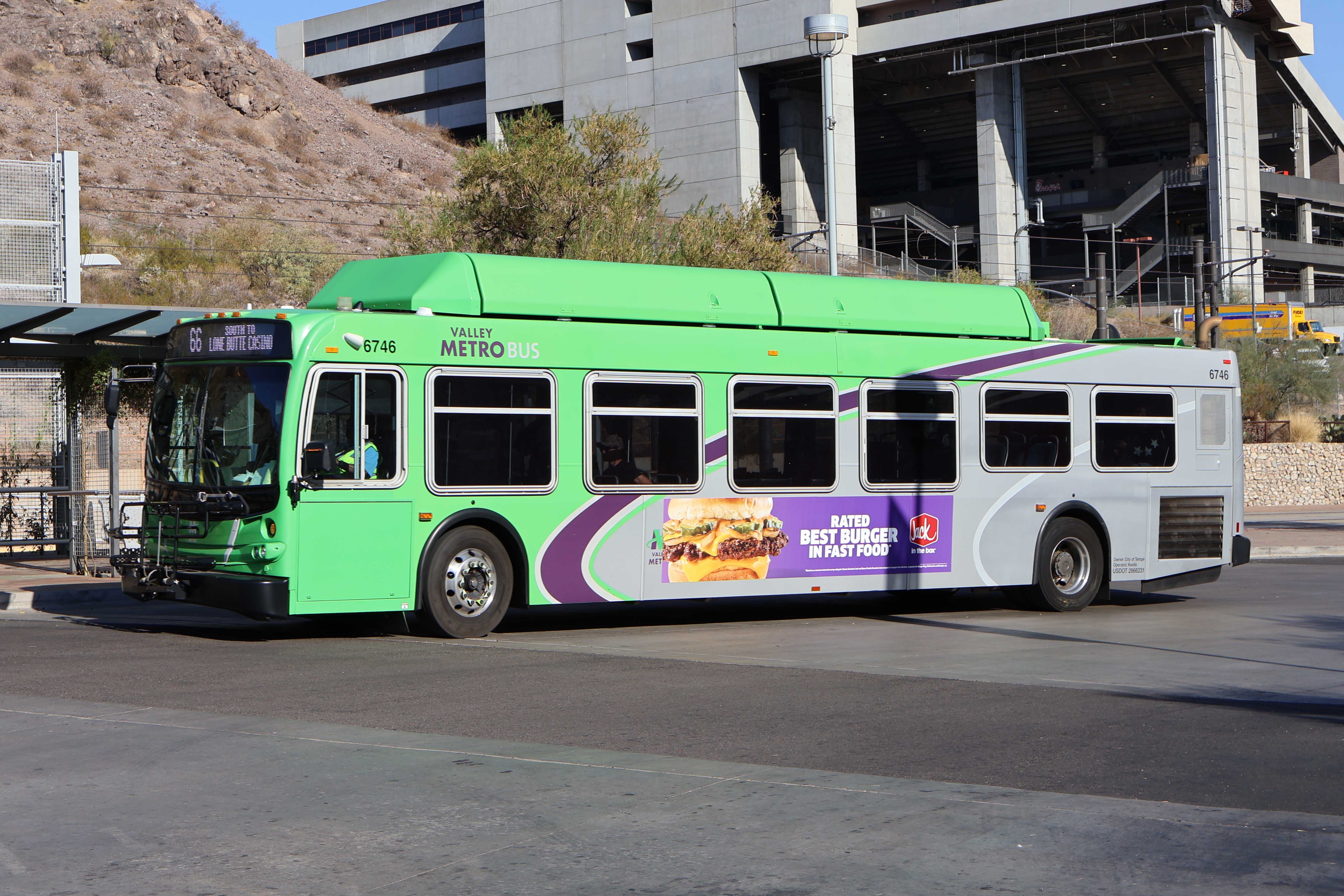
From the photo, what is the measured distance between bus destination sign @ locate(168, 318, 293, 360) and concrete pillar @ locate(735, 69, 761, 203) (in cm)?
6081

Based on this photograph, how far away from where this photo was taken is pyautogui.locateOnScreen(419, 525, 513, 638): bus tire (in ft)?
43.3

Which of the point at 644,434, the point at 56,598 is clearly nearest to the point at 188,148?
the point at 56,598

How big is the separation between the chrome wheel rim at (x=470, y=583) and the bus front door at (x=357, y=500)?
17.5 inches

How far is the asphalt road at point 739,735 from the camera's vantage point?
19.4ft

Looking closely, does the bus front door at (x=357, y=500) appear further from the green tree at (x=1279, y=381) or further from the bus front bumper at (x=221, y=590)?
the green tree at (x=1279, y=381)

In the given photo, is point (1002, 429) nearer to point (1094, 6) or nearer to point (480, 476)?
point (480, 476)

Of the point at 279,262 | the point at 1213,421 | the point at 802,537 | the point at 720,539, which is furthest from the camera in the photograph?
the point at 279,262

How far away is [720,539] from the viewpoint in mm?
14773

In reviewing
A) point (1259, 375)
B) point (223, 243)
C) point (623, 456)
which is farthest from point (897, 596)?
point (223, 243)

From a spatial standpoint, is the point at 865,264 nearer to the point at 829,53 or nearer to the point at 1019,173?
the point at 1019,173

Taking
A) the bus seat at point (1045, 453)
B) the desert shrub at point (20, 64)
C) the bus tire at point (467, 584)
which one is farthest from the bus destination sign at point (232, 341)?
the desert shrub at point (20, 64)

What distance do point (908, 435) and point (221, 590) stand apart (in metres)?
7.49

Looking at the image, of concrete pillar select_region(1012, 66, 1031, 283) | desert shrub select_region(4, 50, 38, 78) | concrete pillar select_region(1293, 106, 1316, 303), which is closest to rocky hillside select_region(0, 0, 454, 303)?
desert shrub select_region(4, 50, 38, 78)

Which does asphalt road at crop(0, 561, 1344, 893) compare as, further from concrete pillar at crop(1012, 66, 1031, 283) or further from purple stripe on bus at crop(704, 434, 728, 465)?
concrete pillar at crop(1012, 66, 1031, 283)
